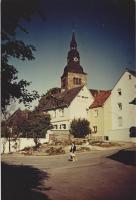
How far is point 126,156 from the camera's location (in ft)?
12.6

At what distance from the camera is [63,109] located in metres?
3.56

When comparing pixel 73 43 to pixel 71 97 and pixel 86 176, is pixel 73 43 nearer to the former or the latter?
pixel 71 97

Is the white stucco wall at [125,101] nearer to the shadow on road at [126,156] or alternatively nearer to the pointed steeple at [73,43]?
the shadow on road at [126,156]

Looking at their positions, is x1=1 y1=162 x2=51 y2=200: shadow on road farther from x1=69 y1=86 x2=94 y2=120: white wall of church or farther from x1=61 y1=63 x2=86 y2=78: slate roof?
x1=61 y1=63 x2=86 y2=78: slate roof

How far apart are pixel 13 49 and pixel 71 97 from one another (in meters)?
0.71

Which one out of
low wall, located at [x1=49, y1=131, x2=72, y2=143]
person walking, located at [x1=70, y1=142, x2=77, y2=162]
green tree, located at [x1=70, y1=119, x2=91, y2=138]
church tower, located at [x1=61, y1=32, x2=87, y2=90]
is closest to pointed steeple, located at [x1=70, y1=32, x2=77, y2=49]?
church tower, located at [x1=61, y1=32, x2=87, y2=90]

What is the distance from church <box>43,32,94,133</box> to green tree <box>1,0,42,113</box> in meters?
0.25

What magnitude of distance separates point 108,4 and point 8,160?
77.0 inches

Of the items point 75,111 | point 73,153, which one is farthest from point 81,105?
point 73,153

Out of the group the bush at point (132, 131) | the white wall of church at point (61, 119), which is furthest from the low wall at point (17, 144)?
the bush at point (132, 131)

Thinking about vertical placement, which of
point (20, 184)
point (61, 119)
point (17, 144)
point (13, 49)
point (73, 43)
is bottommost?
point (20, 184)

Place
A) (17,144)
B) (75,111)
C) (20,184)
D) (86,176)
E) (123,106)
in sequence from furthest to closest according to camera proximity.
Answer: (123,106) → (75,111) → (86,176) → (17,144) → (20,184)

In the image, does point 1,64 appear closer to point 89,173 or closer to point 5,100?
point 5,100

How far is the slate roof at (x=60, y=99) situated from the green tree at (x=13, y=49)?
0.14m
